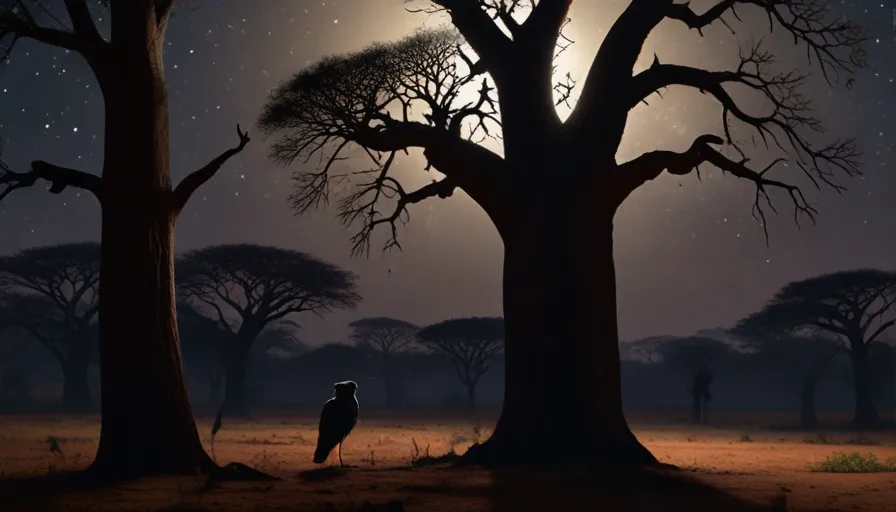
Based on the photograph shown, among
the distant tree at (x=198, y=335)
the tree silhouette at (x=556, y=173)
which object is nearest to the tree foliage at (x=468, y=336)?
the distant tree at (x=198, y=335)

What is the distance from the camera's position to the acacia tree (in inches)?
336

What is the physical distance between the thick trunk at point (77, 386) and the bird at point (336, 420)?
2954cm

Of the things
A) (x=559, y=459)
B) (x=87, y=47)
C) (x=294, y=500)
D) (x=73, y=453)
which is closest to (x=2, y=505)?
(x=294, y=500)

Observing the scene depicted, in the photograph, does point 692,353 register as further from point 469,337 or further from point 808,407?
point 808,407

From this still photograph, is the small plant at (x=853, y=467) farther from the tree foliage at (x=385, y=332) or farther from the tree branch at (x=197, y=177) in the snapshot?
the tree foliage at (x=385, y=332)

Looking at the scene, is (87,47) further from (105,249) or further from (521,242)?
(521,242)

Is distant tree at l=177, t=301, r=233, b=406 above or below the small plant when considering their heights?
above

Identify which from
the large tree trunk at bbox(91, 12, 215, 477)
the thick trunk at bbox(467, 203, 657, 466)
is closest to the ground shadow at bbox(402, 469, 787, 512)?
the thick trunk at bbox(467, 203, 657, 466)

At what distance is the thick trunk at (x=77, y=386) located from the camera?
121 ft

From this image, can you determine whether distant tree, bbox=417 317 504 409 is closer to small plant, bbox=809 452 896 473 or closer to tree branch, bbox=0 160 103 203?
small plant, bbox=809 452 896 473

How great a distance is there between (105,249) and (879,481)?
811cm

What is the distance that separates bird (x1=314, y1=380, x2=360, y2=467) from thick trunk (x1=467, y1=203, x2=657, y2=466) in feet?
5.21

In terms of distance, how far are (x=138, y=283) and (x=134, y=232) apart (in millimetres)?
509

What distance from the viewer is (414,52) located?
1362cm
